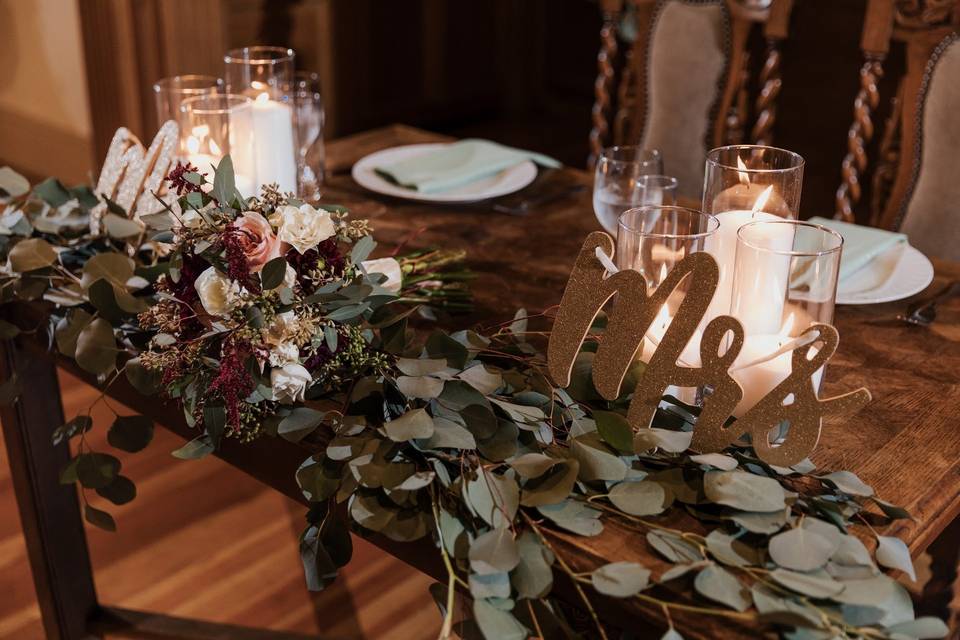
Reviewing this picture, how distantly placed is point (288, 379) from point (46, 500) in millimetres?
826

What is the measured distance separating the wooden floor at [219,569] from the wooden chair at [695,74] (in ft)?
3.39

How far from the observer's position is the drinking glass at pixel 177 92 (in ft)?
4.69

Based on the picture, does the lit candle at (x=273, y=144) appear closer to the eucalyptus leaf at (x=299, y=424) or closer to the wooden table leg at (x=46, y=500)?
the wooden table leg at (x=46, y=500)

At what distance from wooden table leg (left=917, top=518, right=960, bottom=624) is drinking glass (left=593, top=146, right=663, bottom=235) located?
68cm

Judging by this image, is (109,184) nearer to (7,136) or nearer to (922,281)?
(922,281)

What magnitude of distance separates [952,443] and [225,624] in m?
1.22

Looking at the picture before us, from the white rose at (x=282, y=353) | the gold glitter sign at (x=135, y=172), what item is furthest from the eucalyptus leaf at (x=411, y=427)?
the gold glitter sign at (x=135, y=172)

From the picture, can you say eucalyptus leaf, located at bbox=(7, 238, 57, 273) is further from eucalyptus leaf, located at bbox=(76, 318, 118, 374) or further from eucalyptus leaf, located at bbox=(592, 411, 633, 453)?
eucalyptus leaf, located at bbox=(592, 411, 633, 453)

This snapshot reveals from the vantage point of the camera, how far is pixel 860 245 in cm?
138

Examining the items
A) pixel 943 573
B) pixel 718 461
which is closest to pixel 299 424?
pixel 718 461

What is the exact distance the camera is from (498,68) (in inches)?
185

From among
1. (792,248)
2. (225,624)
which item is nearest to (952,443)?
(792,248)

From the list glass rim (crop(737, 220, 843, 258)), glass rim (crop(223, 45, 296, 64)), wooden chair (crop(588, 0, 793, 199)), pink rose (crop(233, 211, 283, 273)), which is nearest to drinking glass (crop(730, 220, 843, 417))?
glass rim (crop(737, 220, 843, 258))

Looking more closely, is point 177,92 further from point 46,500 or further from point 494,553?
point 494,553
